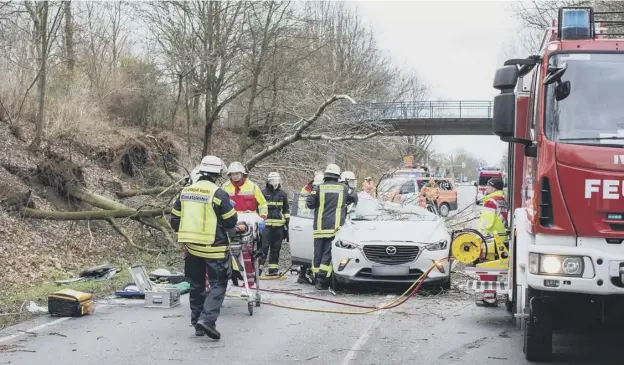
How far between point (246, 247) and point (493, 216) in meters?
3.14

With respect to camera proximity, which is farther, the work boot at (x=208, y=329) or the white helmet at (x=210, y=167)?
the white helmet at (x=210, y=167)

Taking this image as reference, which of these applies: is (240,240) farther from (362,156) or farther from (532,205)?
(362,156)

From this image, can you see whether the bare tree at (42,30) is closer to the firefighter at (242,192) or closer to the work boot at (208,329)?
the firefighter at (242,192)

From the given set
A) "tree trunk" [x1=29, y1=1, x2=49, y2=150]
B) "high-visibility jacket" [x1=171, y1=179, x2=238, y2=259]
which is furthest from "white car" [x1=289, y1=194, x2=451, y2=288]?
"tree trunk" [x1=29, y1=1, x2=49, y2=150]

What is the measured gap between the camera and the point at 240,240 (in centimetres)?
861

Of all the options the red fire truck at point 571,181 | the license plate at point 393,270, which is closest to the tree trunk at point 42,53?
the license plate at point 393,270

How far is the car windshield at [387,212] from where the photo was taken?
37.1 ft

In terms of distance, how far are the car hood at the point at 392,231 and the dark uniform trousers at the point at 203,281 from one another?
10.2 ft

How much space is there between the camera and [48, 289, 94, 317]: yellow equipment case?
8320 mm

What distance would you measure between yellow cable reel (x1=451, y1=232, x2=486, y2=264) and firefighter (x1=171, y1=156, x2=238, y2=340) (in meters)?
2.70

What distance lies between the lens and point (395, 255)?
995 cm

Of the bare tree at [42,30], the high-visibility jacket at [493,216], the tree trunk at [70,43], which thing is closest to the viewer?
the high-visibility jacket at [493,216]

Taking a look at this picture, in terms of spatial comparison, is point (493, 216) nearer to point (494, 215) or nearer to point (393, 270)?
point (494, 215)

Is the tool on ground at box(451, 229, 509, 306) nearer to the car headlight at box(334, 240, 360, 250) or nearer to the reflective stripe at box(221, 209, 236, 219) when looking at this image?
the car headlight at box(334, 240, 360, 250)
